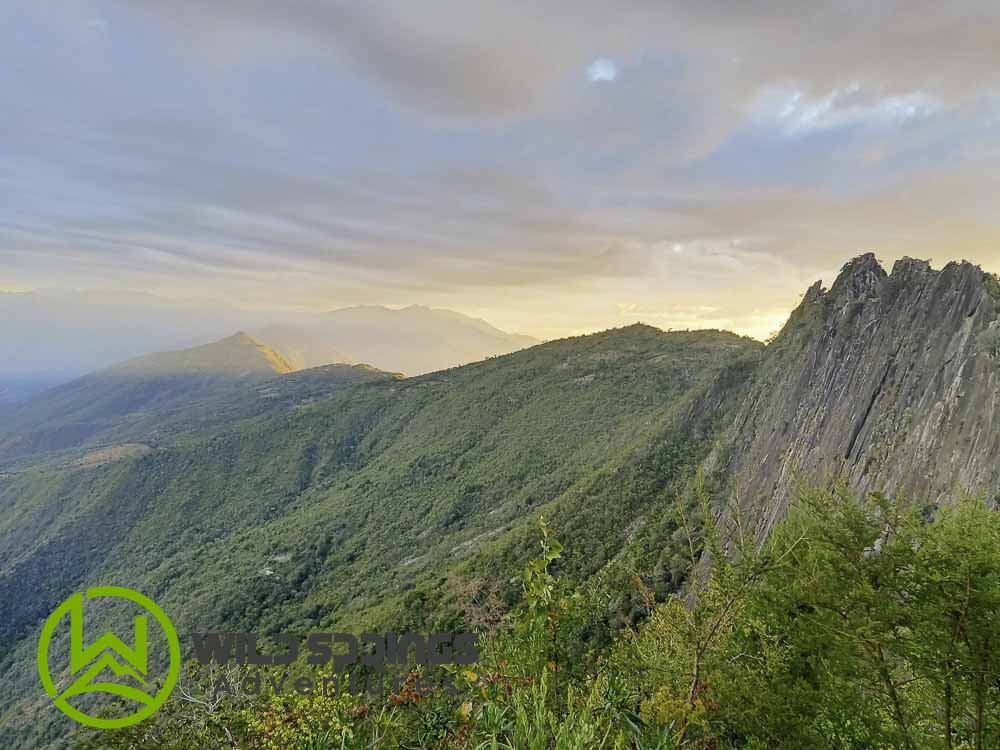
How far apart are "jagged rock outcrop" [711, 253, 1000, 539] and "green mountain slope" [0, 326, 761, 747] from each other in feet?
28.9

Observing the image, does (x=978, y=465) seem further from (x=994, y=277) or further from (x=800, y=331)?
(x=800, y=331)

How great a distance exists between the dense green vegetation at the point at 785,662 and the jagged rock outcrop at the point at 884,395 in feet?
35.0

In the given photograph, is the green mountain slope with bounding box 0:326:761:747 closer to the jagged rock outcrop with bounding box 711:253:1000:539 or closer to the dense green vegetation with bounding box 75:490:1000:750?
the jagged rock outcrop with bounding box 711:253:1000:539

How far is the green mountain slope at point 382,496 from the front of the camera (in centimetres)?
4247

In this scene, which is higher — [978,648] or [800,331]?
[800,331]

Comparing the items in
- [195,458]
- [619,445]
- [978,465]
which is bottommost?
[195,458]

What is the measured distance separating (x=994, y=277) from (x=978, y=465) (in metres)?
11.6

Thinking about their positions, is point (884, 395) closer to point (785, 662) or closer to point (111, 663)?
point (785, 662)

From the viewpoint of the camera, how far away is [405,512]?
66188mm

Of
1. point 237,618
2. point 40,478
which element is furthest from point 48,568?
point 237,618

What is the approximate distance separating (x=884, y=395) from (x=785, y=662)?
20353mm

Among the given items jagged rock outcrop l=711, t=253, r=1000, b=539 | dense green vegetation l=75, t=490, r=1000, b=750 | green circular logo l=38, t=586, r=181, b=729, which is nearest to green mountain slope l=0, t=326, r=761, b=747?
jagged rock outcrop l=711, t=253, r=1000, b=539

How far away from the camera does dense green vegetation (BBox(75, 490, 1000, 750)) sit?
595cm

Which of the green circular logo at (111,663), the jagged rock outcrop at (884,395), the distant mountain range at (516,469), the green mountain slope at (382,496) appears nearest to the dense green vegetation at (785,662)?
the distant mountain range at (516,469)
